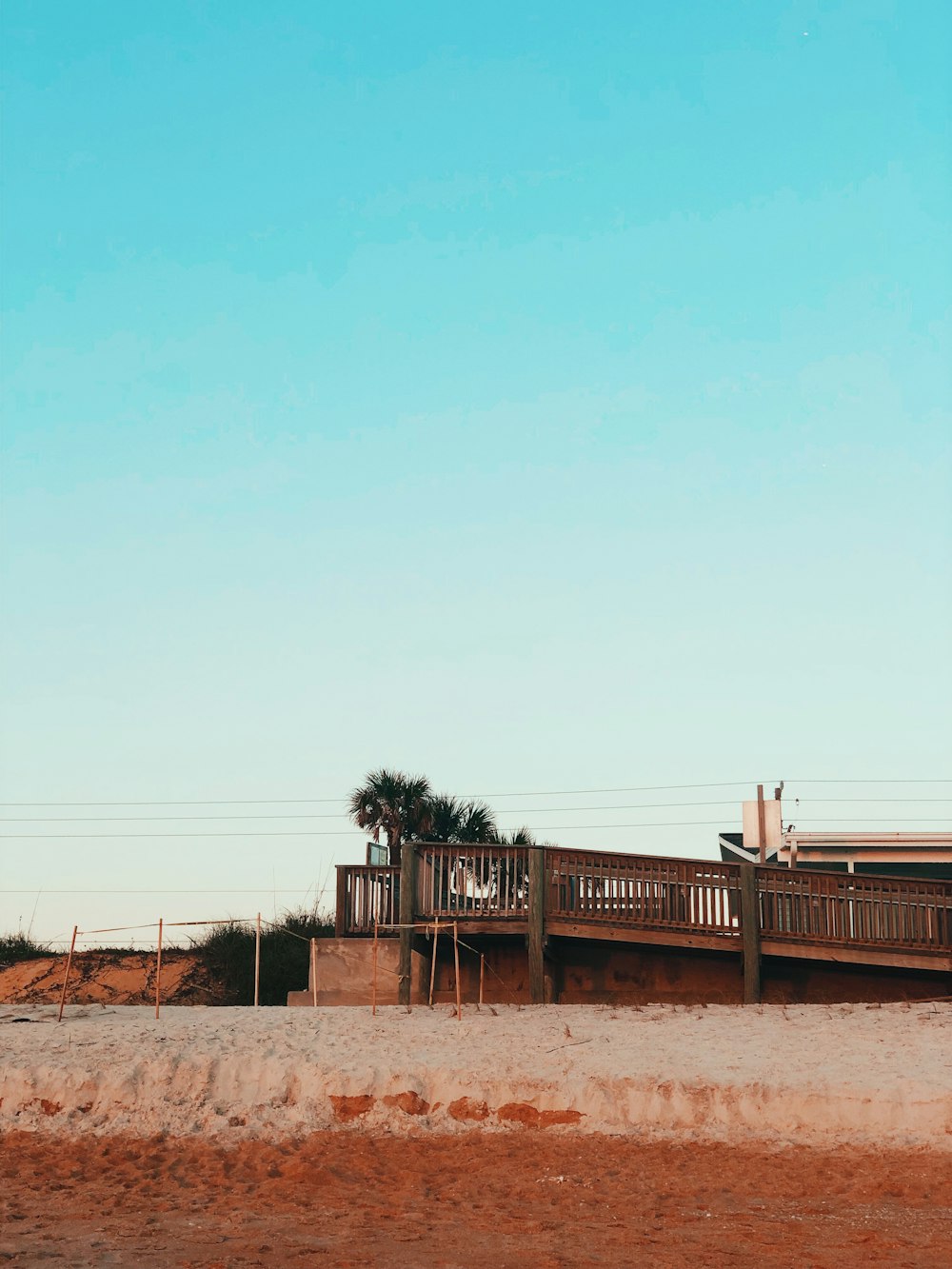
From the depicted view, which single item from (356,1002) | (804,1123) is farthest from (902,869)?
(804,1123)

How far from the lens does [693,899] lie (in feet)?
60.4

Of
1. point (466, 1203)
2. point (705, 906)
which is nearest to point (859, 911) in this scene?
point (705, 906)

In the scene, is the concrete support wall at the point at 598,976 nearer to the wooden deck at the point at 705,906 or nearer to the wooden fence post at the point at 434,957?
the wooden fence post at the point at 434,957

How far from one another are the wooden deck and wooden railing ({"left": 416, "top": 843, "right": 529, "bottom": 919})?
0.02 metres

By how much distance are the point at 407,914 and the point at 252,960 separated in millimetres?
13922

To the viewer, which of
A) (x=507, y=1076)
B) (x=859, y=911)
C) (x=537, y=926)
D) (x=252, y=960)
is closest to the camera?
(x=507, y=1076)

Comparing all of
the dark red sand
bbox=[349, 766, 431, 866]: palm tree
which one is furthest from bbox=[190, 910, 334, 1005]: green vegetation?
the dark red sand

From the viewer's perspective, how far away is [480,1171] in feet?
40.6

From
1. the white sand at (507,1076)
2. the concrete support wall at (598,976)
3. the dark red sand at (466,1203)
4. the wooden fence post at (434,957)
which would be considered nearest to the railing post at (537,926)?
Result: the concrete support wall at (598,976)

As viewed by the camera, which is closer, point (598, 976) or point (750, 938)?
point (750, 938)

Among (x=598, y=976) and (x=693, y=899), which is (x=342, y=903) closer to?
(x=598, y=976)

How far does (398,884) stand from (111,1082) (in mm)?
6918

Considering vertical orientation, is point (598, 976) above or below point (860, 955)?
below

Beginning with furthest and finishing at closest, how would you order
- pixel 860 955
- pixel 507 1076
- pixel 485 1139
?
pixel 860 955, pixel 507 1076, pixel 485 1139
